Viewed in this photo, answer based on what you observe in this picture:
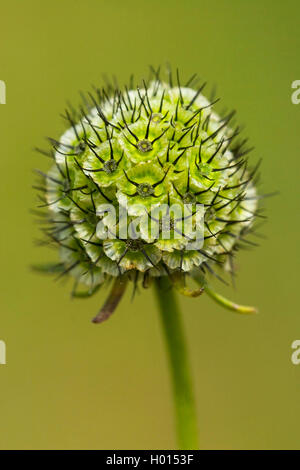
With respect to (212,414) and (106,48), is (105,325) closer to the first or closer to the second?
(212,414)

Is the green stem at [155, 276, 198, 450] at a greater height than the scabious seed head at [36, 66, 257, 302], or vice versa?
the scabious seed head at [36, 66, 257, 302]

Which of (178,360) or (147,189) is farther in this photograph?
(178,360)

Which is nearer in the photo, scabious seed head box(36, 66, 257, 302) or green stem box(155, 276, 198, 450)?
scabious seed head box(36, 66, 257, 302)

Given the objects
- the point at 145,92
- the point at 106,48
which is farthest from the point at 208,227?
the point at 106,48

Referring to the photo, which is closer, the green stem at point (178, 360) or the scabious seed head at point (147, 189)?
the scabious seed head at point (147, 189)

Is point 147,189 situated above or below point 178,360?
above
